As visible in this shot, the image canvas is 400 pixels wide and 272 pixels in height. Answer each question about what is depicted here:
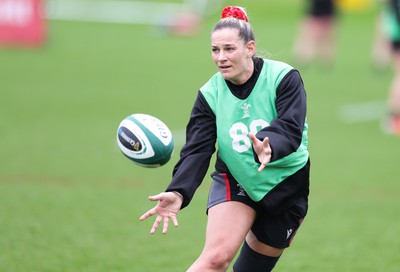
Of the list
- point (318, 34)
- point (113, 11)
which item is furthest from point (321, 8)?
point (113, 11)

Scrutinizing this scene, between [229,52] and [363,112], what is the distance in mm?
9556

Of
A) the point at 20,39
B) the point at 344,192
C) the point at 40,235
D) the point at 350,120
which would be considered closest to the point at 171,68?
the point at 20,39

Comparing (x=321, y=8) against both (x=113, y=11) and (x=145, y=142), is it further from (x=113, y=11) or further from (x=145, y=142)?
(x=145, y=142)

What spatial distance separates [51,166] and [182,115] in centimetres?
365

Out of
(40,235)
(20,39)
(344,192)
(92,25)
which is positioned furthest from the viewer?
(92,25)

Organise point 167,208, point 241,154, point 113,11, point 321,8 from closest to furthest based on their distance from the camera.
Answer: point 167,208
point 241,154
point 321,8
point 113,11

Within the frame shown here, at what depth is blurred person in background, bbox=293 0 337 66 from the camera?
18125 mm

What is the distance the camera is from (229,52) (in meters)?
5.16

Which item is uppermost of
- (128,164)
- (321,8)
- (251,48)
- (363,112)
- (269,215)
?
(251,48)

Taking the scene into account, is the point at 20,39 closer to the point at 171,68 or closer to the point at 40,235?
the point at 171,68

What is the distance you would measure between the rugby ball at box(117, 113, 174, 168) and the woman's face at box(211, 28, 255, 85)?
0.60 m

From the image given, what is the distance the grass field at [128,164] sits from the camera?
23.2ft

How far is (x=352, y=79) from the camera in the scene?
1745cm

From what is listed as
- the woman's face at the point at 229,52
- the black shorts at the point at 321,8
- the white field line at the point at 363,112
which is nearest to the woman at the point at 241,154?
the woman's face at the point at 229,52
